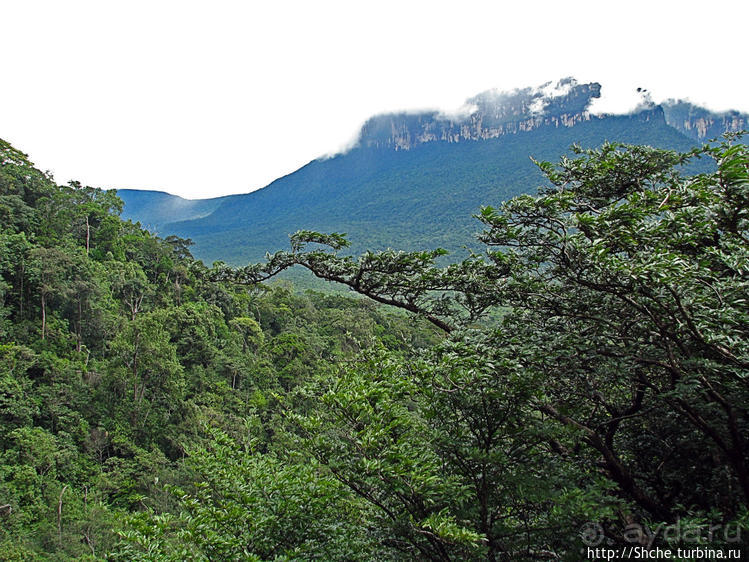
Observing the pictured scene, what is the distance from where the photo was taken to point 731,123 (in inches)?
2544

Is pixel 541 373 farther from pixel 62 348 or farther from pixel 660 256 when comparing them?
pixel 62 348

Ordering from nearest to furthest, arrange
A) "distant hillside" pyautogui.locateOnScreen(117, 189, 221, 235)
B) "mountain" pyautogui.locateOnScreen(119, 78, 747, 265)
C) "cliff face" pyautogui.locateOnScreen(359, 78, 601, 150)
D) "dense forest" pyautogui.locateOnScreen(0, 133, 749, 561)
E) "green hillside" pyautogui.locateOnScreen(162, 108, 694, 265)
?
"dense forest" pyautogui.locateOnScreen(0, 133, 749, 561), "green hillside" pyautogui.locateOnScreen(162, 108, 694, 265), "mountain" pyautogui.locateOnScreen(119, 78, 747, 265), "cliff face" pyautogui.locateOnScreen(359, 78, 601, 150), "distant hillside" pyautogui.locateOnScreen(117, 189, 221, 235)

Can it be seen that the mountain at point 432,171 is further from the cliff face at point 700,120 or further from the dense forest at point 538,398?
the dense forest at point 538,398

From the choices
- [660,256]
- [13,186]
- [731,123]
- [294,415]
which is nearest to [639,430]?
[660,256]

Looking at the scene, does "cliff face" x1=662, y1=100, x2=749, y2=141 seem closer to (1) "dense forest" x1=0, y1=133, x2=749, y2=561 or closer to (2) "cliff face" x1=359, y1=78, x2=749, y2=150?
(2) "cliff face" x1=359, y1=78, x2=749, y2=150

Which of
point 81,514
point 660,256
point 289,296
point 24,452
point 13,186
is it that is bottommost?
point 81,514

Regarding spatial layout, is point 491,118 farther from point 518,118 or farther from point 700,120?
point 700,120

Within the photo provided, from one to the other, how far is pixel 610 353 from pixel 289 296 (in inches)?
1114

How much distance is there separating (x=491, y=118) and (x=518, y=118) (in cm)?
539

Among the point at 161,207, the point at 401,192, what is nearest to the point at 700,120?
the point at 401,192

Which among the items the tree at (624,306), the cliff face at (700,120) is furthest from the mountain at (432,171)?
the tree at (624,306)

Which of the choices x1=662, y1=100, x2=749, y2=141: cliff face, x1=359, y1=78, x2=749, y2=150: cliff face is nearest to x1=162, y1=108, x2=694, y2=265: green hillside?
Answer: x1=359, y1=78, x2=749, y2=150: cliff face

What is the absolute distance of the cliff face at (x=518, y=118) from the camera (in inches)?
2628

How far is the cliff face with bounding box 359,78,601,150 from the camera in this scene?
74438 mm
